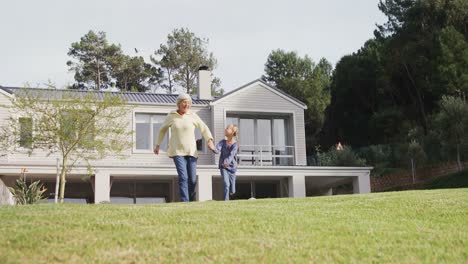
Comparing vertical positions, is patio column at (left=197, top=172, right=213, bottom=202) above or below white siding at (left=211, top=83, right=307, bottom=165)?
below

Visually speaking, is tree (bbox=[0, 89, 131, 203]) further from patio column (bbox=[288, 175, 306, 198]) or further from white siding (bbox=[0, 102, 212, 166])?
patio column (bbox=[288, 175, 306, 198])

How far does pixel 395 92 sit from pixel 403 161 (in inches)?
441

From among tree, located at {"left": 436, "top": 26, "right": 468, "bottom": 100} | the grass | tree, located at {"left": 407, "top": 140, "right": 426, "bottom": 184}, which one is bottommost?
the grass

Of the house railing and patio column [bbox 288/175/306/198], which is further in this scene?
the house railing

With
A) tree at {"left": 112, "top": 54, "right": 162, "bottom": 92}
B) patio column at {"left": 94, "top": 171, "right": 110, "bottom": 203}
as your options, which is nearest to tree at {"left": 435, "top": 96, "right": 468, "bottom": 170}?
patio column at {"left": 94, "top": 171, "right": 110, "bottom": 203}

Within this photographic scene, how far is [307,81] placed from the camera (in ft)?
161

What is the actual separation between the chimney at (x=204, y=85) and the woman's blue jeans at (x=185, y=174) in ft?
53.3

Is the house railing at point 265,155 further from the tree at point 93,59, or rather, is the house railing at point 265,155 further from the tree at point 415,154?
the tree at point 93,59

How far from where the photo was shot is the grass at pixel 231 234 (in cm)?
711

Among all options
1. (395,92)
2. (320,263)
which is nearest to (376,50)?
(395,92)

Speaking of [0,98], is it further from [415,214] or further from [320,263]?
[320,263]

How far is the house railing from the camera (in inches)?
1080

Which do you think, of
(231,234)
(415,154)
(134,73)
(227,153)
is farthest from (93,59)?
(231,234)

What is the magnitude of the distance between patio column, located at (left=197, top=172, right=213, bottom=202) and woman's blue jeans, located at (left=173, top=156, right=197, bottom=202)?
10.7m
